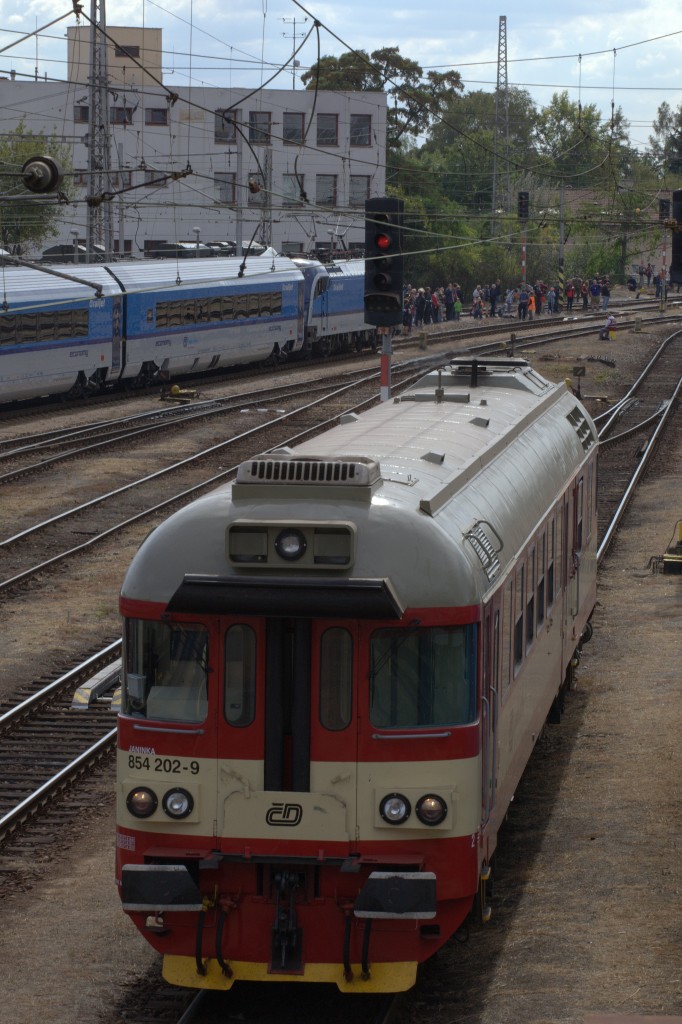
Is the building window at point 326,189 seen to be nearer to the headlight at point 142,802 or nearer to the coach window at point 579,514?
the coach window at point 579,514

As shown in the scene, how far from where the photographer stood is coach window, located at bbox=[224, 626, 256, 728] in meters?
7.34

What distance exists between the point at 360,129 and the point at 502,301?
1059 centimetres

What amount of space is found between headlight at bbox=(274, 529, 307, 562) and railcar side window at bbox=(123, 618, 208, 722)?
1.97 ft

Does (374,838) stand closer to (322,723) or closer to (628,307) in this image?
(322,723)

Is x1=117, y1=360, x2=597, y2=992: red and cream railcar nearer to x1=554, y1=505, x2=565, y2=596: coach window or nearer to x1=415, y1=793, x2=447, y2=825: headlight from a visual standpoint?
x1=415, y1=793, x2=447, y2=825: headlight

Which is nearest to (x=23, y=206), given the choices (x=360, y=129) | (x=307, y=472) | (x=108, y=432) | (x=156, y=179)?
(x=360, y=129)

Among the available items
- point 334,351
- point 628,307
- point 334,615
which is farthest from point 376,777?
point 628,307

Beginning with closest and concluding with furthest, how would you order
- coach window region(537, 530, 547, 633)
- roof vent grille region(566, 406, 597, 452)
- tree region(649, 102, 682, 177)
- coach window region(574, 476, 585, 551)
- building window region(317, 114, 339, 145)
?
coach window region(537, 530, 547, 633) < coach window region(574, 476, 585, 551) < roof vent grille region(566, 406, 597, 452) < building window region(317, 114, 339, 145) < tree region(649, 102, 682, 177)

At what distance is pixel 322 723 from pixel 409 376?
31.1m

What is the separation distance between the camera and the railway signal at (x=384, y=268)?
1744 cm

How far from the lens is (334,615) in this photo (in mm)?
7117

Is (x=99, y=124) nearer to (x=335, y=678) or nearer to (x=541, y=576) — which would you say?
(x=541, y=576)

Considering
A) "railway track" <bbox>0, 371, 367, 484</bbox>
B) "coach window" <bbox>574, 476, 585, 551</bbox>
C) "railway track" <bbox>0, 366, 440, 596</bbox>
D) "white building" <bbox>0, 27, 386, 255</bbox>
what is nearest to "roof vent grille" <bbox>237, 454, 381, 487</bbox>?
"coach window" <bbox>574, 476, 585, 551</bbox>

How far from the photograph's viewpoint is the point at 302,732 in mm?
7270
